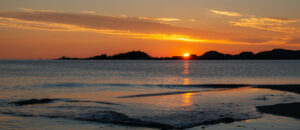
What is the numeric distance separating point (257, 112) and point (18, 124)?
1202 centimetres

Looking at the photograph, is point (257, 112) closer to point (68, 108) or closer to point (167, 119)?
point (167, 119)

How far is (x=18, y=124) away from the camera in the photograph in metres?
13.2

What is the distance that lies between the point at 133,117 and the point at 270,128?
628cm

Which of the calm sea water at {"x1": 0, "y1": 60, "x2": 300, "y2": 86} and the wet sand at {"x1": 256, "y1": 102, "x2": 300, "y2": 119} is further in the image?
the calm sea water at {"x1": 0, "y1": 60, "x2": 300, "y2": 86}

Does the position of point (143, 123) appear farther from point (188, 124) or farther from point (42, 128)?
Result: point (42, 128)

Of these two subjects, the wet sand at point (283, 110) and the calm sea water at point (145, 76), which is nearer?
the wet sand at point (283, 110)

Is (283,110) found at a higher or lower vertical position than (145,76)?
higher

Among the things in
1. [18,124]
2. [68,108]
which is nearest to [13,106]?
[68,108]

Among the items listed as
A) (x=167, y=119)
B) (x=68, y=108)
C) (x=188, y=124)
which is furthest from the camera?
(x=68, y=108)

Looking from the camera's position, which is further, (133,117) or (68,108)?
(68,108)

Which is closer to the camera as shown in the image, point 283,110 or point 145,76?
point 283,110

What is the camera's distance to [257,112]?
16.0 m

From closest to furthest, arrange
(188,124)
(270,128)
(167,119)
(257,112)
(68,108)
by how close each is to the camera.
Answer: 1. (270,128)
2. (188,124)
3. (167,119)
4. (257,112)
5. (68,108)

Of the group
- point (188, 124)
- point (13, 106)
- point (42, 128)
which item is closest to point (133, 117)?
point (188, 124)
